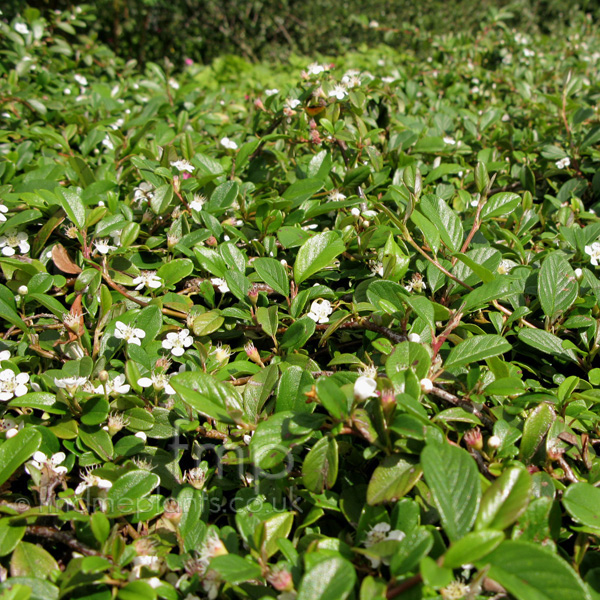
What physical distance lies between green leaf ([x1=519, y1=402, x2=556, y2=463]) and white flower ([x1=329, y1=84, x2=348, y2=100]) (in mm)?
1152

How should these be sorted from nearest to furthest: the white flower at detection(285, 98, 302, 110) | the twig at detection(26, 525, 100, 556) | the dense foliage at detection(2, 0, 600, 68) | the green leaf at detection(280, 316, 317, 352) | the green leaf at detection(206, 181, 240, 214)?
1. the twig at detection(26, 525, 100, 556)
2. the green leaf at detection(280, 316, 317, 352)
3. the green leaf at detection(206, 181, 240, 214)
4. the white flower at detection(285, 98, 302, 110)
5. the dense foliage at detection(2, 0, 600, 68)

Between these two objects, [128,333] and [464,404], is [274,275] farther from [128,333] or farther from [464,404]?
[464,404]

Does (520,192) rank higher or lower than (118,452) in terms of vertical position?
higher

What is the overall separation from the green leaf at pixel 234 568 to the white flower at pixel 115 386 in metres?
0.42

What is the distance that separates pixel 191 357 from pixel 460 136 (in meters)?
1.56

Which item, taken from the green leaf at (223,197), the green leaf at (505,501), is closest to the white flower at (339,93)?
the green leaf at (223,197)

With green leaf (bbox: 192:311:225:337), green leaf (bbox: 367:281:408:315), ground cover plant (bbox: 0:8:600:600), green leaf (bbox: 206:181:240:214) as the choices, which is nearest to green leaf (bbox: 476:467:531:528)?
ground cover plant (bbox: 0:8:600:600)

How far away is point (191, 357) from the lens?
3.85ft

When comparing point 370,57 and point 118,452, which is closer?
point 118,452

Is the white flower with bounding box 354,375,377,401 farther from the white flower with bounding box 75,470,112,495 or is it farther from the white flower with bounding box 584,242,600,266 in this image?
the white flower with bounding box 584,242,600,266

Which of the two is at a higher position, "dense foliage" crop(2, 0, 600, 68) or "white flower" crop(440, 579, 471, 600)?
"dense foliage" crop(2, 0, 600, 68)

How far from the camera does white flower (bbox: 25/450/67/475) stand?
957 mm

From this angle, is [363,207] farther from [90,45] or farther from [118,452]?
[90,45]

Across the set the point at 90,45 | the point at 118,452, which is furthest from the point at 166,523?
the point at 90,45
